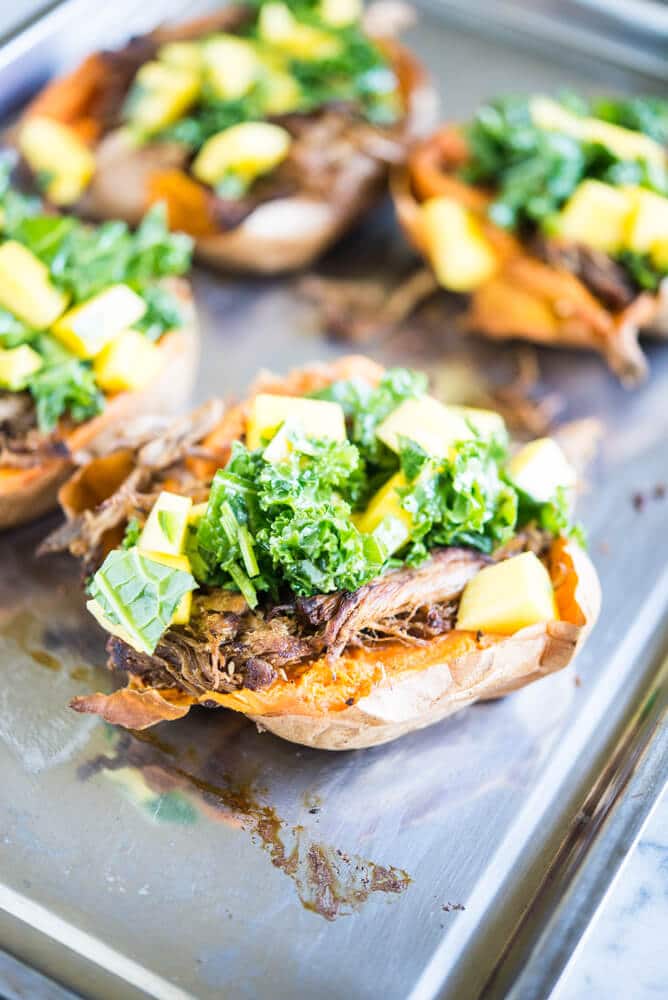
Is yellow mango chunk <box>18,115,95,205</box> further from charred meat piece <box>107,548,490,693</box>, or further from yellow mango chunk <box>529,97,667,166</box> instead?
charred meat piece <box>107,548,490,693</box>

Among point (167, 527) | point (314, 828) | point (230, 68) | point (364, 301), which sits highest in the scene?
point (230, 68)

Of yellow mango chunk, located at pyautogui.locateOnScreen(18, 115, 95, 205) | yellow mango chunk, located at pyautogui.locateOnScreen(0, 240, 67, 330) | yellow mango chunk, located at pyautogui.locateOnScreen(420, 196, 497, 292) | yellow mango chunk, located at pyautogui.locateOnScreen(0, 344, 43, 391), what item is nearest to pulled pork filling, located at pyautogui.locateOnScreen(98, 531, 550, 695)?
yellow mango chunk, located at pyautogui.locateOnScreen(0, 344, 43, 391)

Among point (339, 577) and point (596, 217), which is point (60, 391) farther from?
point (596, 217)

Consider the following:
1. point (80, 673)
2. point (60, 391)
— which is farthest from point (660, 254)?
point (80, 673)

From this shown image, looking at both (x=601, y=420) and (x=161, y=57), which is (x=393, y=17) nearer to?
(x=161, y=57)

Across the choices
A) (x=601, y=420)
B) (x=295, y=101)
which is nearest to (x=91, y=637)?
(x=601, y=420)
